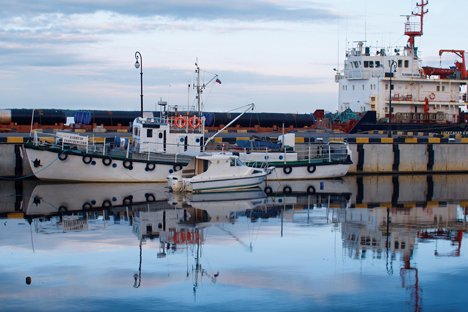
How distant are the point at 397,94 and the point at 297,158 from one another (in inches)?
922

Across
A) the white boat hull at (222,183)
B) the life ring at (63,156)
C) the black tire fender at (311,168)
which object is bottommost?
the white boat hull at (222,183)

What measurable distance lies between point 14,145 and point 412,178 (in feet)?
77.1

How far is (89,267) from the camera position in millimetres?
13422

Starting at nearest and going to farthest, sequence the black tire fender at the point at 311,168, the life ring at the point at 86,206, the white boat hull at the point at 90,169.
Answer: the life ring at the point at 86,206 → the white boat hull at the point at 90,169 → the black tire fender at the point at 311,168

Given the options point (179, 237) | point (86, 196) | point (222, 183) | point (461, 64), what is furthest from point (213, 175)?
point (461, 64)

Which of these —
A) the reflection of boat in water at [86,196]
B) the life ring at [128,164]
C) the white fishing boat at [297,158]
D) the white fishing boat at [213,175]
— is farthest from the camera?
the white fishing boat at [297,158]

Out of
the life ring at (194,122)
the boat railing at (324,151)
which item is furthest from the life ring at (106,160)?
the boat railing at (324,151)

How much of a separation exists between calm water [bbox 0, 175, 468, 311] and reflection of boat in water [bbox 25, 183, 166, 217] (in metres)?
0.08

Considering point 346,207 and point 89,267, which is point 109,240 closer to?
point 89,267

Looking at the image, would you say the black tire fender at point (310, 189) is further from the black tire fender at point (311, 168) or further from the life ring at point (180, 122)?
the life ring at point (180, 122)

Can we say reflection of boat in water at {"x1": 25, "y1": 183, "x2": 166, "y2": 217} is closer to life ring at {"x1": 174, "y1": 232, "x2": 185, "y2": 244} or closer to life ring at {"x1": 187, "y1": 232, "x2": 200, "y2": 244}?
life ring at {"x1": 174, "y1": 232, "x2": 185, "y2": 244}

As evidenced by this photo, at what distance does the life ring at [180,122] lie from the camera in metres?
30.2

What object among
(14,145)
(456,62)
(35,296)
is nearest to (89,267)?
(35,296)

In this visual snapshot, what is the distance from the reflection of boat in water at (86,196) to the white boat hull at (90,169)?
0.38m
